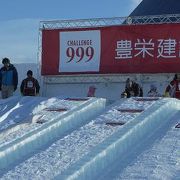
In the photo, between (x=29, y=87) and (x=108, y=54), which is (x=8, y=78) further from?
(x=108, y=54)

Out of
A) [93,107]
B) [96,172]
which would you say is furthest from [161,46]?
[96,172]

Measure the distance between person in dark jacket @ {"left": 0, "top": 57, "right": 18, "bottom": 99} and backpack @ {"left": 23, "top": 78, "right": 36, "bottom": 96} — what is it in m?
0.33

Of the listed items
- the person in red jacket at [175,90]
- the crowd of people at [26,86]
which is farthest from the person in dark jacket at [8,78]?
the person in red jacket at [175,90]

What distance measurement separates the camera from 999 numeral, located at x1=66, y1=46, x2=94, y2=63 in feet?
46.5

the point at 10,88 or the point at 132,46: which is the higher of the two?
the point at 132,46

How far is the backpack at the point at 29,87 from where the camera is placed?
11.5 metres

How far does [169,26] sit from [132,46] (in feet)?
3.39

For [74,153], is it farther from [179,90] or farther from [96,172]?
[179,90]

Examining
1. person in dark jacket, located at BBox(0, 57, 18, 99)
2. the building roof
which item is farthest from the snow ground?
the building roof

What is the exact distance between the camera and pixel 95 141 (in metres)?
6.08

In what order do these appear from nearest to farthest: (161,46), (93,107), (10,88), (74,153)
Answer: (74,153) < (93,107) < (10,88) < (161,46)

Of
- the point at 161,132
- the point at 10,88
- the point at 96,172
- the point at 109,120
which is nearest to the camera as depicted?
the point at 96,172

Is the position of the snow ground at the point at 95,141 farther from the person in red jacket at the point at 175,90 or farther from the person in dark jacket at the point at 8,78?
the person in dark jacket at the point at 8,78

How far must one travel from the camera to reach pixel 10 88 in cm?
1136
